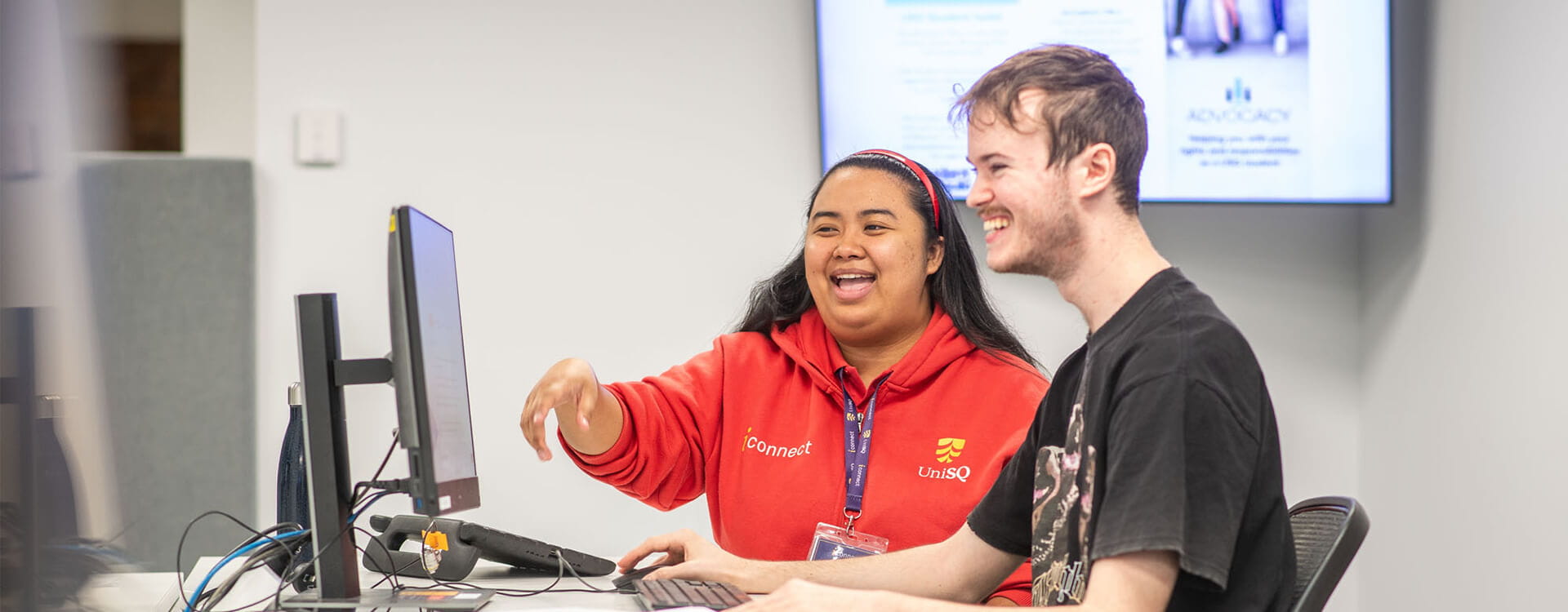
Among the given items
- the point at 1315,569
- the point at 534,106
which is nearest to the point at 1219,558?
the point at 1315,569

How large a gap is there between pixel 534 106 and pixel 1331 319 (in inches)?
77.8

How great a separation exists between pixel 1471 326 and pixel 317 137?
253 centimetres

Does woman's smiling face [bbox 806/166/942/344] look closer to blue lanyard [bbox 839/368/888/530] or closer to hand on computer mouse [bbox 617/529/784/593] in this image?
blue lanyard [bbox 839/368/888/530]

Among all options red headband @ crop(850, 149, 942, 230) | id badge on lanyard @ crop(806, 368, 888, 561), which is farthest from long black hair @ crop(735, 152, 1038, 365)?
id badge on lanyard @ crop(806, 368, 888, 561)

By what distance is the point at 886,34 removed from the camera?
2895 mm

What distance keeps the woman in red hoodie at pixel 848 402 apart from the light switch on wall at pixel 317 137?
4.07 feet

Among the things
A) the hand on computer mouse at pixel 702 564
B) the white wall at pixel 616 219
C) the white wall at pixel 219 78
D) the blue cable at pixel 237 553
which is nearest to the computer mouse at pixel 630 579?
the hand on computer mouse at pixel 702 564

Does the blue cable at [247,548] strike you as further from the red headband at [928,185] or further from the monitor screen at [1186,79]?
the monitor screen at [1186,79]

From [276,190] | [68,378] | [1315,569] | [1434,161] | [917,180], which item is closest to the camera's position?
[1315,569]

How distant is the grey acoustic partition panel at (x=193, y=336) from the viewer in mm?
2799

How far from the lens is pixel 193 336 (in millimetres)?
2848

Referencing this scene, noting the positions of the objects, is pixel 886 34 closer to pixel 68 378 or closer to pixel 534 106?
pixel 534 106

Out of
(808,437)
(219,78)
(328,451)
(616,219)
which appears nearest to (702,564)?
(808,437)

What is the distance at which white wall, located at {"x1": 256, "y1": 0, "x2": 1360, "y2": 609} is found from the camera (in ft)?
9.64
